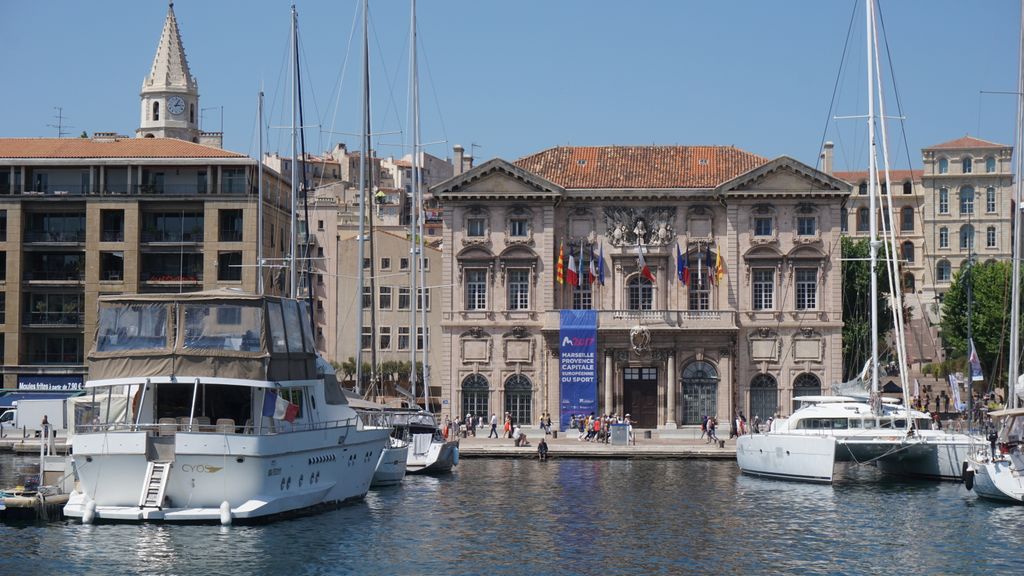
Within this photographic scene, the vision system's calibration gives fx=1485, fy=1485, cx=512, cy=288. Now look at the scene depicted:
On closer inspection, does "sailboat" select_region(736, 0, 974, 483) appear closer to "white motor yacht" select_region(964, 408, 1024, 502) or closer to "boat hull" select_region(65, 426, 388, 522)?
"white motor yacht" select_region(964, 408, 1024, 502)


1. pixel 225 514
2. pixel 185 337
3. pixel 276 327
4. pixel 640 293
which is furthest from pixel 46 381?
pixel 225 514

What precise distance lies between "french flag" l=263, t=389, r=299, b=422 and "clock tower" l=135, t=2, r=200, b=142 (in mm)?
99983

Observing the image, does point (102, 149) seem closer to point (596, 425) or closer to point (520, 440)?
point (520, 440)

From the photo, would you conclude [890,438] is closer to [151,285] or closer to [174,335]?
[174,335]

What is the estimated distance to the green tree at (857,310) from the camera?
87125 millimetres

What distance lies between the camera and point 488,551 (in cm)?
3822

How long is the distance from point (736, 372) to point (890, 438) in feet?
76.5

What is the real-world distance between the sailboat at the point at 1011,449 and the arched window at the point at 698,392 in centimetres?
2795

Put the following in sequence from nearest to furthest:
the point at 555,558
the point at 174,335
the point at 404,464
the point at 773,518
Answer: the point at 555,558
the point at 174,335
the point at 773,518
the point at 404,464

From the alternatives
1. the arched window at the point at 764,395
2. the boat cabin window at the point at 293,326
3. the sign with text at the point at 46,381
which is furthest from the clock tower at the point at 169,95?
the boat cabin window at the point at 293,326

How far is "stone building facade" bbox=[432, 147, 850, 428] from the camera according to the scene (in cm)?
7756

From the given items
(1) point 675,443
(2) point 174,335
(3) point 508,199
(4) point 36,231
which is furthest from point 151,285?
(2) point 174,335

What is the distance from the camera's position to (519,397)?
79.1 m

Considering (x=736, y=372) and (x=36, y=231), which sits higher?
(x=36, y=231)
